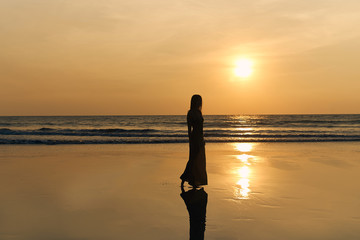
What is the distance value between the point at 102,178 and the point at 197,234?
5.19 meters

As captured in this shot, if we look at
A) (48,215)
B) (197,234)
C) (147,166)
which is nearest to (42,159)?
(147,166)

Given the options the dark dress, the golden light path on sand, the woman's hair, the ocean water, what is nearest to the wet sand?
the golden light path on sand

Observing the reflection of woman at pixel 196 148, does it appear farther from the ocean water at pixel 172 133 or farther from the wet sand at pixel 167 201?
the ocean water at pixel 172 133

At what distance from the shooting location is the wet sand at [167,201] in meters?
5.22

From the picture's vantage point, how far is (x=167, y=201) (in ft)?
23.2

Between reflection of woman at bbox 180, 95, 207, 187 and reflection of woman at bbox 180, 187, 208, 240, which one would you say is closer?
reflection of woman at bbox 180, 187, 208, 240

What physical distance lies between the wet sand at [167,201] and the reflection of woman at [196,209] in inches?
3.7

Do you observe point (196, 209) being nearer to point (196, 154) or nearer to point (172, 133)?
point (196, 154)

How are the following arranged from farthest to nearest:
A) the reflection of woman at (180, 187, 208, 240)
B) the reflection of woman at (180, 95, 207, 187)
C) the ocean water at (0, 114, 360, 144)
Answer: the ocean water at (0, 114, 360, 144), the reflection of woman at (180, 95, 207, 187), the reflection of woman at (180, 187, 208, 240)

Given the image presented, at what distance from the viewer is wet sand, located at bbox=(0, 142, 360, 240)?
5.22 meters

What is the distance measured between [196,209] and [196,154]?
6.54ft

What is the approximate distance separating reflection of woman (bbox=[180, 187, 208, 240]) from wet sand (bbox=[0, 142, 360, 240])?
0.10 metres

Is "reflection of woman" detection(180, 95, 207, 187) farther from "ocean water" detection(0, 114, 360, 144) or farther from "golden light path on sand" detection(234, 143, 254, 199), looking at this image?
"ocean water" detection(0, 114, 360, 144)

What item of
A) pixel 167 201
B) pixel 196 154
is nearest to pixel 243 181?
pixel 196 154
